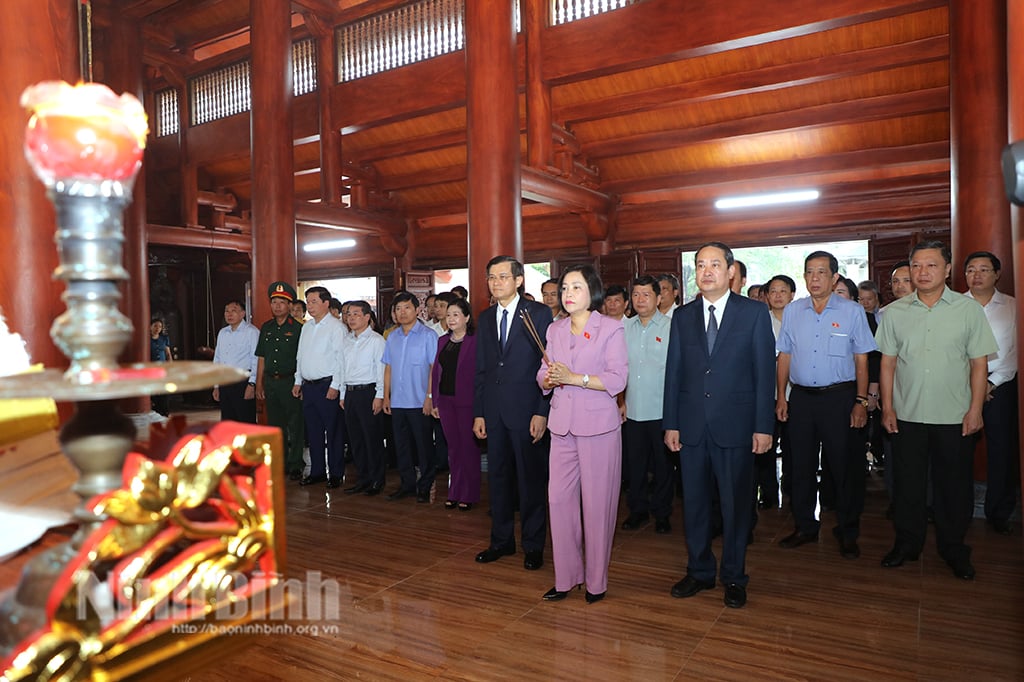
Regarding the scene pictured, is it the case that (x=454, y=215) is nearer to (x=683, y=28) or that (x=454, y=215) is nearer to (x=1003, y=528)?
(x=683, y=28)

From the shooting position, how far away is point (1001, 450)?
3.79 m

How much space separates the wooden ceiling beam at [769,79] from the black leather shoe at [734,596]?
525 cm

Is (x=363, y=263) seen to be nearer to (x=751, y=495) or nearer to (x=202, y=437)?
(x=751, y=495)

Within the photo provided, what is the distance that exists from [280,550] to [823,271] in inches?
125

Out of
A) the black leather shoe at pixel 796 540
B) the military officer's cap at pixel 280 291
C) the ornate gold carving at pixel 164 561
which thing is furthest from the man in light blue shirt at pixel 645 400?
the ornate gold carving at pixel 164 561

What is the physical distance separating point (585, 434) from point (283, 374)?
3366mm

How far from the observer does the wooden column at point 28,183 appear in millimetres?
1588

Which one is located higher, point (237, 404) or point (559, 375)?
point (559, 375)

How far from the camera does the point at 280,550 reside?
40.0 inches

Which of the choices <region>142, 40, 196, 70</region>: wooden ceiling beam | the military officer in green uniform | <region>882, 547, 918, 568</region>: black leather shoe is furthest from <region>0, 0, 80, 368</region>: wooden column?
<region>142, 40, 196, 70</region>: wooden ceiling beam

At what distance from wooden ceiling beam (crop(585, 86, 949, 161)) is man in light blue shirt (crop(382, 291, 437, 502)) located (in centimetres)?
433

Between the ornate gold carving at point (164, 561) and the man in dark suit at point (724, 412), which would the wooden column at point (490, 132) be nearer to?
the man in dark suit at point (724, 412)

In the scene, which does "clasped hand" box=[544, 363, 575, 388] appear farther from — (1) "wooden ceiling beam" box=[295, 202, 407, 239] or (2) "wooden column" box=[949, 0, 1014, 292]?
(1) "wooden ceiling beam" box=[295, 202, 407, 239]

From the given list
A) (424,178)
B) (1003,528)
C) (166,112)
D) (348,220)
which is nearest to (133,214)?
(348,220)
